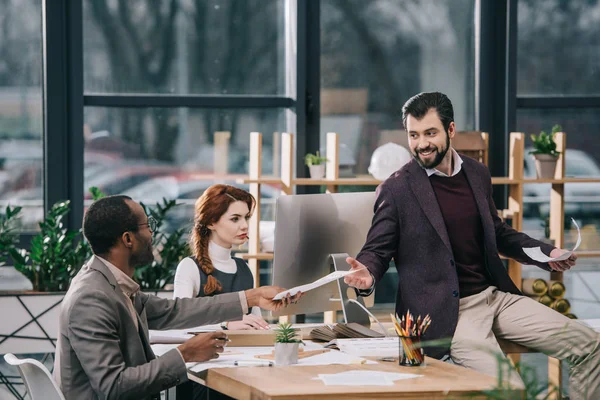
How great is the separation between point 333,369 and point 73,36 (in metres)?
3.40

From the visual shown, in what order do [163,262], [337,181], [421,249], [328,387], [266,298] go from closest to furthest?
[328,387], [266,298], [421,249], [163,262], [337,181]

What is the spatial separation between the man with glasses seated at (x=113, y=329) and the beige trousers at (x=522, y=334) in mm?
1078

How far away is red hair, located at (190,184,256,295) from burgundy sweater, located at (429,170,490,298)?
3.02 ft

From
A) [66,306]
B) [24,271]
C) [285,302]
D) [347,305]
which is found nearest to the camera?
[66,306]

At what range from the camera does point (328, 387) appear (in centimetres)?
255

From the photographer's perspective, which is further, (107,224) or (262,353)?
(262,353)

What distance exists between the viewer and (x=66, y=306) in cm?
267

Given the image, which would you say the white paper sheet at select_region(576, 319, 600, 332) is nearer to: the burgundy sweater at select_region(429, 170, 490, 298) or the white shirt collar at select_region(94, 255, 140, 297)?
the burgundy sweater at select_region(429, 170, 490, 298)

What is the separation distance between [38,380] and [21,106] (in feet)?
10.7

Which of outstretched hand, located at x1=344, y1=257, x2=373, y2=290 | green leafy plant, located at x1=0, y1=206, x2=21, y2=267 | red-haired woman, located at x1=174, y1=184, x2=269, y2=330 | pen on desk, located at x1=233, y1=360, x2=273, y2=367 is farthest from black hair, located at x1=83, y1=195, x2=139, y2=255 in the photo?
green leafy plant, located at x1=0, y1=206, x2=21, y2=267

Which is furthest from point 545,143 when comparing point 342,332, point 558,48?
point 342,332

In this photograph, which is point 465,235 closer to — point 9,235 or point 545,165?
point 545,165

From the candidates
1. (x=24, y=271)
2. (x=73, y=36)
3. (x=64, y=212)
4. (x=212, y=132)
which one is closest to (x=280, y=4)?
(x=212, y=132)

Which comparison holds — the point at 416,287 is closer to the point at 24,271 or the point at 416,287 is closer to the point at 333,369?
the point at 333,369
